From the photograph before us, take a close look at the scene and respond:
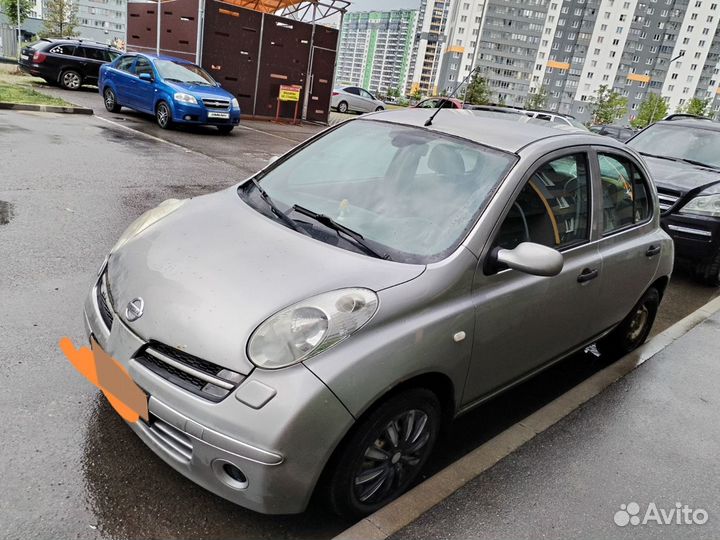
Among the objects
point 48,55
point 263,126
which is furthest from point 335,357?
point 48,55

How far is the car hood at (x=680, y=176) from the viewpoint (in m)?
6.63

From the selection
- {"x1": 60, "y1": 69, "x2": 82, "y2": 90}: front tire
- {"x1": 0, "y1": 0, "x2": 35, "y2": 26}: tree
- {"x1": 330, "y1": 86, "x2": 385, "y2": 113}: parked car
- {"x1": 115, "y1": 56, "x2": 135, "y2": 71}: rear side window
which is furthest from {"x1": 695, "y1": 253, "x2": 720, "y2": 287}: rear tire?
{"x1": 0, "y1": 0, "x2": 35, "y2": 26}: tree

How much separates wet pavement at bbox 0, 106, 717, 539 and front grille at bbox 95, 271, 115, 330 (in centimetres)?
63

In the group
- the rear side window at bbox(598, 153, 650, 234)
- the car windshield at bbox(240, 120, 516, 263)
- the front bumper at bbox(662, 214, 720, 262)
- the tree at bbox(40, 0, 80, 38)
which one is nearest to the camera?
the car windshield at bbox(240, 120, 516, 263)

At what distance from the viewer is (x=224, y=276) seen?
2.36m

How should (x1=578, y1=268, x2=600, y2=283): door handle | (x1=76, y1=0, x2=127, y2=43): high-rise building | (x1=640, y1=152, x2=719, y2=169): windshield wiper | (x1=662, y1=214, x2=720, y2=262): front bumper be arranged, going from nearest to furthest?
1. (x1=578, y1=268, x2=600, y2=283): door handle
2. (x1=662, y1=214, x2=720, y2=262): front bumper
3. (x1=640, y1=152, x2=719, y2=169): windshield wiper
4. (x1=76, y1=0, x2=127, y2=43): high-rise building

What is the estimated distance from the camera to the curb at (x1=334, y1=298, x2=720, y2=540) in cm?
236

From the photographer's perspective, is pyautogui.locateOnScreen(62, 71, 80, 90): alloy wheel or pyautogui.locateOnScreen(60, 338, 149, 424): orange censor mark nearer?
pyautogui.locateOnScreen(60, 338, 149, 424): orange censor mark


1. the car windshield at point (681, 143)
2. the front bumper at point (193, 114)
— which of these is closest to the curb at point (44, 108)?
the front bumper at point (193, 114)

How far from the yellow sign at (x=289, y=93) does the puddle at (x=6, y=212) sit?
12.9m

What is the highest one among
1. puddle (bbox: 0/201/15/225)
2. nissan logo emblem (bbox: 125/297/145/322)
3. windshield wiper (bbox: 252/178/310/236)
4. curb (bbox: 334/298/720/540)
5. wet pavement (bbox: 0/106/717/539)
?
windshield wiper (bbox: 252/178/310/236)

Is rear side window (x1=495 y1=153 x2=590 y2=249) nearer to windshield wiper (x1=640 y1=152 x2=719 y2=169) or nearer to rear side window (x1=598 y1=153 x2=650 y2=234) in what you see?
rear side window (x1=598 y1=153 x2=650 y2=234)

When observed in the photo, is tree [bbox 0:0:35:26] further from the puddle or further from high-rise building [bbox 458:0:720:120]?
high-rise building [bbox 458:0:720:120]

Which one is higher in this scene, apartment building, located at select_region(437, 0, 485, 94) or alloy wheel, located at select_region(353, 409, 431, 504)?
apartment building, located at select_region(437, 0, 485, 94)
